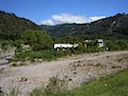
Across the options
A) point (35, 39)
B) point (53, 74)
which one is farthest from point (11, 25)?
point (53, 74)

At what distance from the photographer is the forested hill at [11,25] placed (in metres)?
115

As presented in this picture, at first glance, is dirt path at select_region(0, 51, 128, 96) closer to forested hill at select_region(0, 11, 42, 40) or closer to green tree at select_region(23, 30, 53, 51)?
green tree at select_region(23, 30, 53, 51)

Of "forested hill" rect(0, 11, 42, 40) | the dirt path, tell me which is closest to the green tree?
the dirt path

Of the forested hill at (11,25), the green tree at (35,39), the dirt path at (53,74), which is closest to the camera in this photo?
the dirt path at (53,74)

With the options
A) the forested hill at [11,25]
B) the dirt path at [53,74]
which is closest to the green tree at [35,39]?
the dirt path at [53,74]

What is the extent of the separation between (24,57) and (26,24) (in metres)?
97.4

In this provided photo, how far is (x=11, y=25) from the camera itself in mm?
134875

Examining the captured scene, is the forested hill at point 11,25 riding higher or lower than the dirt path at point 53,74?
higher

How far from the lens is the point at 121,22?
188125mm

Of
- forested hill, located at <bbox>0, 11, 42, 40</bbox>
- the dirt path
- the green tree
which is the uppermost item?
forested hill, located at <bbox>0, 11, 42, 40</bbox>

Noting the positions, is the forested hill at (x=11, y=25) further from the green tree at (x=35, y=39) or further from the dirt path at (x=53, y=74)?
the dirt path at (x=53, y=74)

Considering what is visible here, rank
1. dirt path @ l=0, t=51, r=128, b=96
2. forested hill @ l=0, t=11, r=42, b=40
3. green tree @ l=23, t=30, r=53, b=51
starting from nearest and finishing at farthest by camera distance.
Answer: dirt path @ l=0, t=51, r=128, b=96 → green tree @ l=23, t=30, r=53, b=51 → forested hill @ l=0, t=11, r=42, b=40

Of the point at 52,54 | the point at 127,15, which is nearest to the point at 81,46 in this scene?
the point at 52,54

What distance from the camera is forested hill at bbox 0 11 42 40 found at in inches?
4543
